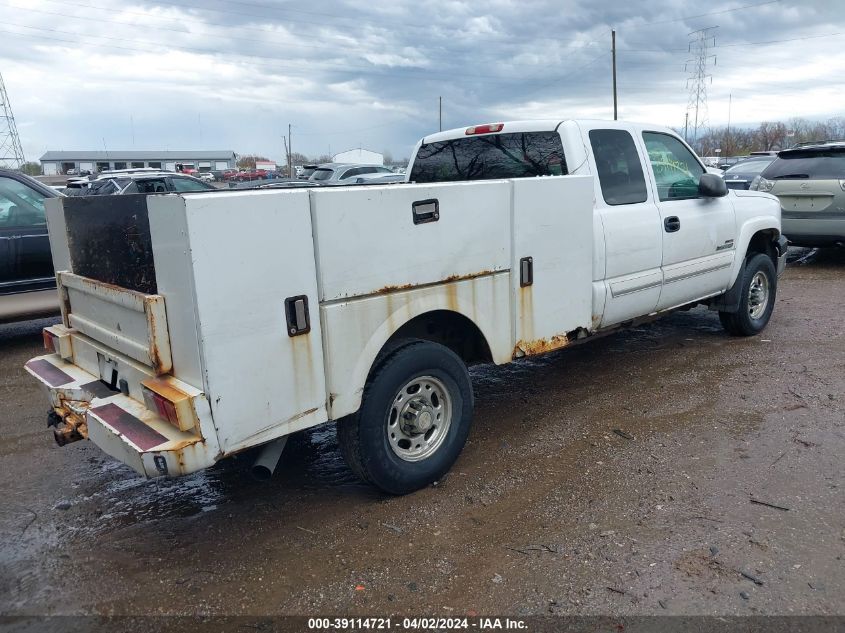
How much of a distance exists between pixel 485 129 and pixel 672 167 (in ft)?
5.55

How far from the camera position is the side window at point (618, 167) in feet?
16.3

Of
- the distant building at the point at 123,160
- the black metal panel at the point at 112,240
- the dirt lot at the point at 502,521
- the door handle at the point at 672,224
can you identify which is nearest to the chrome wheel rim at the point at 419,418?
the dirt lot at the point at 502,521

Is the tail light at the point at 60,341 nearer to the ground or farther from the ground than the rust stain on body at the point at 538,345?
farther from the ground

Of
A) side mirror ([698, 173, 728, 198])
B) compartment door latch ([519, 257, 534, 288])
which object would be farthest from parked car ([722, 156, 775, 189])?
compartment door latch ([519, 257, 534, 288])

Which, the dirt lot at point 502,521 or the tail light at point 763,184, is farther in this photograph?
the tail light at point 763,184

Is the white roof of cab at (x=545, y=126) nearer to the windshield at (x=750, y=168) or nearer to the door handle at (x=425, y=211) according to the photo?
the door handle at (x=425, y=211)

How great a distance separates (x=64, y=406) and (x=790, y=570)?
12.3 feet

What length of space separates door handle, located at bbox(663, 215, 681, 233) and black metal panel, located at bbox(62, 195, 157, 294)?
12.7ft

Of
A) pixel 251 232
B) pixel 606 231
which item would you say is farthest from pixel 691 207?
pixel 251 232

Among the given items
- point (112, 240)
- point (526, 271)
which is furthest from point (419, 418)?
point (112, 240)

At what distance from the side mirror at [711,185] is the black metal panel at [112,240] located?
4362 mm

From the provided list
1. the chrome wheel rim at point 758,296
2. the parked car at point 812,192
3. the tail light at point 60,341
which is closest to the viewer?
the tail light at point 60,341

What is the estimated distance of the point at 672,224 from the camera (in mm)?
5469

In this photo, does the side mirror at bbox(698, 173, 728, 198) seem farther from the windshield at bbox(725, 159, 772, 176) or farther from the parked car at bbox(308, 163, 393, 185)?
the parked car at bbox(308, 163, 393, 185)
